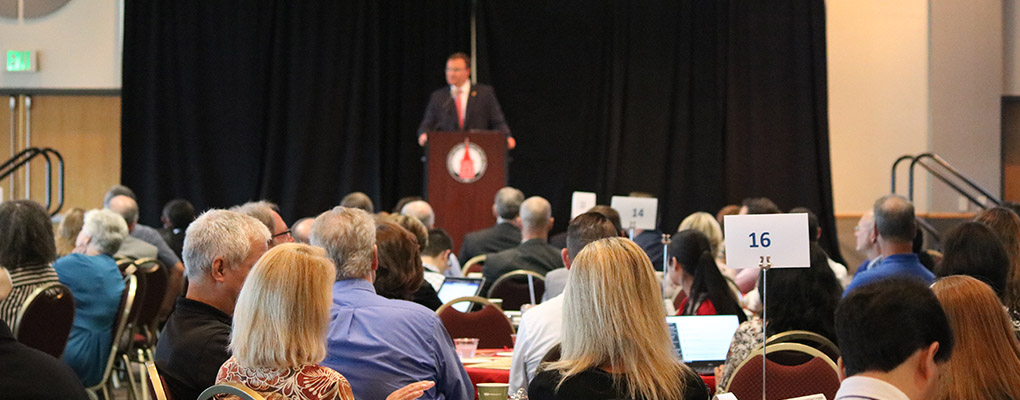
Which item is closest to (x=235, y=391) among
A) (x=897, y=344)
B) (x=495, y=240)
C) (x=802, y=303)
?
(x=897, y=344)

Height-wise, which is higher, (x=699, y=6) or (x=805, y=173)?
(x=699, y=6)

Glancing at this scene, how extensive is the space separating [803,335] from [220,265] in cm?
199

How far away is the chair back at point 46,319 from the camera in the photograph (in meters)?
4.43

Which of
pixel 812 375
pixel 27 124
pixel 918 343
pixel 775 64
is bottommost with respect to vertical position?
pixel 812 375

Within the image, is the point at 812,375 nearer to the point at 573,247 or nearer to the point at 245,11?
the point at 573,247

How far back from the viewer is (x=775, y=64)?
1109 centimetres

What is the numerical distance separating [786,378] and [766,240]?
455 mm

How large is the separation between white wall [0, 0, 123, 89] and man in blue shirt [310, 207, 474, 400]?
8.40 m

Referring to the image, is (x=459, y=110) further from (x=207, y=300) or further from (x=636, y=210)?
(x=207, y=300)

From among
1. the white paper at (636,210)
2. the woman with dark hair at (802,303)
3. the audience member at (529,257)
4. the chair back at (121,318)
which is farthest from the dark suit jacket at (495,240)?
the woman with dark hair at (802,303)

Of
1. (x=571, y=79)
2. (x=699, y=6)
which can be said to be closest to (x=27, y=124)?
(x=571, y=79)

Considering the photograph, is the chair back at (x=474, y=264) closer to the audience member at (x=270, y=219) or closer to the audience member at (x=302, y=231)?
the audience member at (x=302, y=231)

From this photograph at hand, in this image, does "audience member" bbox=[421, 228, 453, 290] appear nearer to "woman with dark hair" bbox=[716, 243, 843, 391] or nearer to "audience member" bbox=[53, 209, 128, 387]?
"audience member" bbox=[53, 209, 128, 387]

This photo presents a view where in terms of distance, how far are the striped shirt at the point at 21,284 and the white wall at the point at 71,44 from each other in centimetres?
649
